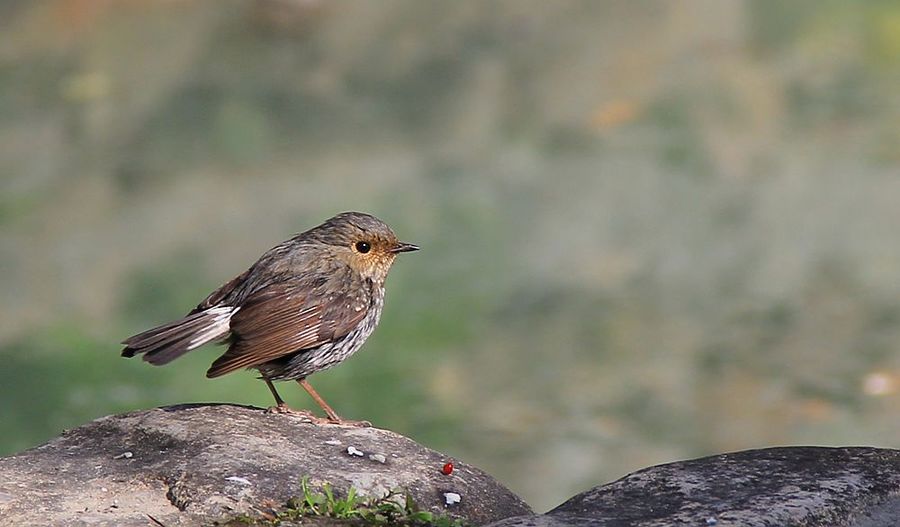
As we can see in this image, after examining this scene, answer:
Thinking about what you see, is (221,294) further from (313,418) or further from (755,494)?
(755,494)

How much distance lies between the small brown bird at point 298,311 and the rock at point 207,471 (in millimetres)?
247

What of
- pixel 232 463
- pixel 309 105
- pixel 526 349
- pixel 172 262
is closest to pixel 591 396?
pixel 526 349

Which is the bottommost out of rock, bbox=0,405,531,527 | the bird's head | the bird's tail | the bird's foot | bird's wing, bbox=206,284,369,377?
rock, bbox=0,405,531,527

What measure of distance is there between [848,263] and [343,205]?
360cm

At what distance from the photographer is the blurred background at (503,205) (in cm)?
948

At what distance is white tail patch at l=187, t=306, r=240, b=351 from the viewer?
18.2ft

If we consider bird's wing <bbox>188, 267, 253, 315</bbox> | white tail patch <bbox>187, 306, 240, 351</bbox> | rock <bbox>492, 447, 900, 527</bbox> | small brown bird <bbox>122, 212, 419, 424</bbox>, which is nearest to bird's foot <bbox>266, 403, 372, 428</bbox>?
small brown bird <bbox>122, 212, 419, 424</bbox>

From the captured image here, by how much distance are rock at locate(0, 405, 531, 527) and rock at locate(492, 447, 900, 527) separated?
0.58 metres

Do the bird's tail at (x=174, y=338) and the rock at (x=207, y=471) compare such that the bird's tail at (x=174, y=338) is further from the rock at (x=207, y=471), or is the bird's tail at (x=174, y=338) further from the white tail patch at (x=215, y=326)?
the rock at (x=207, y=471)

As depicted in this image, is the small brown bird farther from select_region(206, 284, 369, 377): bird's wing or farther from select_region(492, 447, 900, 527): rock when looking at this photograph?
select_region(492, 447, 900, 527): rock

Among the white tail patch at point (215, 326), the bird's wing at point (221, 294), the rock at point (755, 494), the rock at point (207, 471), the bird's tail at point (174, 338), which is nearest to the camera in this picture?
the rock at point (755, 494)

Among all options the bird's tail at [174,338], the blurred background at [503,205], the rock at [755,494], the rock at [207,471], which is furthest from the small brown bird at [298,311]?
the blurred background at [503,205]

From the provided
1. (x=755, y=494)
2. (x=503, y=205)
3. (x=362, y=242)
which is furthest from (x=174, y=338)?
(x=503, y=205)

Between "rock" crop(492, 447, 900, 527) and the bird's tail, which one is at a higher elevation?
the bird's tail
